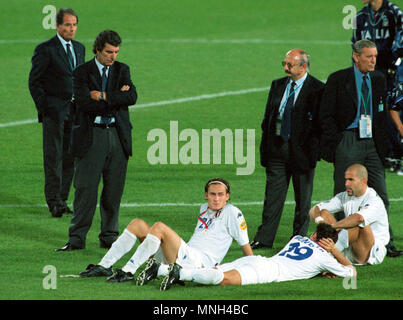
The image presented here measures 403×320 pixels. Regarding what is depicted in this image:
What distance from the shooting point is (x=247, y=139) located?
64.0 feet

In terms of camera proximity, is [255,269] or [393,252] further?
[393,252]

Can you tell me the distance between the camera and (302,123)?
11844 mm

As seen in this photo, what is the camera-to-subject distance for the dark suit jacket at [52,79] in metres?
13.6

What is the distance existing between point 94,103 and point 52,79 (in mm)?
2361

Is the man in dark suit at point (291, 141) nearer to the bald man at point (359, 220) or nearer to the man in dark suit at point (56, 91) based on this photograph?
the bald man at point (359, 220)

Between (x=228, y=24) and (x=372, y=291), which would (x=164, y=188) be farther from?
(x=228, y=24)

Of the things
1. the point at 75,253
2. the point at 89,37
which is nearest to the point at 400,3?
the point at 89,37

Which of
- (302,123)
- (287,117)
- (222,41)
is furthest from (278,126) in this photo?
(222,41)

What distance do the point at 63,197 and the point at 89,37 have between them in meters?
14.7

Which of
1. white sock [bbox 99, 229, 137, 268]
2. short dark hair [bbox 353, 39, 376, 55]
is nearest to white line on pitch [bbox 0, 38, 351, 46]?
short dark hair [bbox 353, 39, 376, 55]

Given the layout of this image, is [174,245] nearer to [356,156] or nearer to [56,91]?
[356,156]

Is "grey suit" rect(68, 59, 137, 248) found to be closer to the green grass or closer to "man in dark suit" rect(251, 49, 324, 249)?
the green grass

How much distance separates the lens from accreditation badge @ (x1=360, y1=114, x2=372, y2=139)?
37.2ft

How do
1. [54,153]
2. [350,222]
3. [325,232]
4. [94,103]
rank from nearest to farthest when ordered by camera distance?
[325,232] < [350,222] < [94,103] < [54,153]
